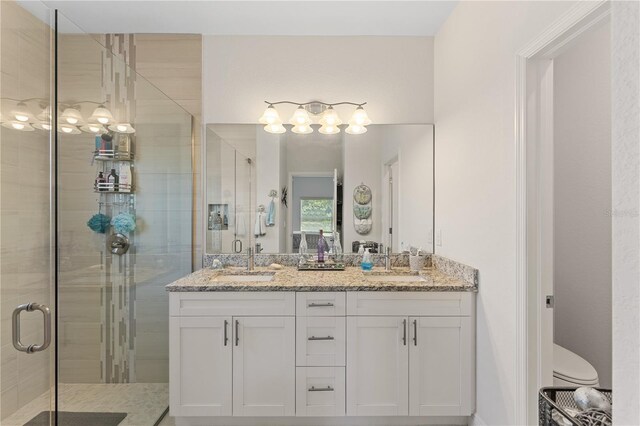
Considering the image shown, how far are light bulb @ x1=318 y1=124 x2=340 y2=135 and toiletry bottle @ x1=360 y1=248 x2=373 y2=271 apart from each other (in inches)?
37.0

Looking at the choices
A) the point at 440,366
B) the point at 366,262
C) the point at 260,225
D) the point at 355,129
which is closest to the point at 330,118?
the point at 355,129

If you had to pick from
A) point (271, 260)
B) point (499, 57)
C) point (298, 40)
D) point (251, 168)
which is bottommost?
point (271, 260)

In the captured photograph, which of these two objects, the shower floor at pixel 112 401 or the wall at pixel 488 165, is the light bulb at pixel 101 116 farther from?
the wall at pixel 488 165

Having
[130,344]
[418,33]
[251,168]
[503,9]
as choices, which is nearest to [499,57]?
[503,9]

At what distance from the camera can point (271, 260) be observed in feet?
8.73

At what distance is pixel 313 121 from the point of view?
2.69 metres

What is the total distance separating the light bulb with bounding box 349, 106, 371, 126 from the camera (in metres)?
2.59

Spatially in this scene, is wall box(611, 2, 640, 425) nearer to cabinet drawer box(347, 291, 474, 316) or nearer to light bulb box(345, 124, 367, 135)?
cabinet drawer box(347, 291, 474, 316)

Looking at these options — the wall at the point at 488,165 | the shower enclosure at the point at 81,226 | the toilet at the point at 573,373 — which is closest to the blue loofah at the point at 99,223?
the shower enclosure at the point at 81,226

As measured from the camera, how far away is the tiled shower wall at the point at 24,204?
1.54 meters

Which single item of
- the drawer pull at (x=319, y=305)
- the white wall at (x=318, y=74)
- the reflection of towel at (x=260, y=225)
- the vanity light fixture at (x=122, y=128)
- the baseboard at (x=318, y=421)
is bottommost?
the baseboard at (x=318, y=421)

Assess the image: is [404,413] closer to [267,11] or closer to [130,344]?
[130,344]

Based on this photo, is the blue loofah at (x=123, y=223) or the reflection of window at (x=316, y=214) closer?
the blue loofah at (x=123, y=223)

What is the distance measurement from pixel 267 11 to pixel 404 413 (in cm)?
265
